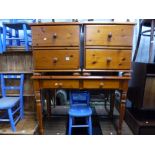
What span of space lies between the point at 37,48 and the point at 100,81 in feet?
2.23

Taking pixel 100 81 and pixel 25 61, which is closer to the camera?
pixel 100 81

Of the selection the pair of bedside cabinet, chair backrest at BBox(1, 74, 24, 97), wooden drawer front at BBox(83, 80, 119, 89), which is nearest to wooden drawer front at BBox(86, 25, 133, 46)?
the pair of bedside cabinet

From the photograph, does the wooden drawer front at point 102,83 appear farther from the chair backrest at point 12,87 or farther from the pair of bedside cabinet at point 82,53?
the chair backrest at point 12,87

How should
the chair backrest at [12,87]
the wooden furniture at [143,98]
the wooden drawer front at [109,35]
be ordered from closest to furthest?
the wooden drawer front at [109,35]
the wooden furniture at [143,98]
the chair backrest at [12,87]

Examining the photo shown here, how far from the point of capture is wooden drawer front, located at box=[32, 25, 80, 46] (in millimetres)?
1368

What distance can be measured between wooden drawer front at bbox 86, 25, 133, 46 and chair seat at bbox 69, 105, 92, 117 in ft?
2.35

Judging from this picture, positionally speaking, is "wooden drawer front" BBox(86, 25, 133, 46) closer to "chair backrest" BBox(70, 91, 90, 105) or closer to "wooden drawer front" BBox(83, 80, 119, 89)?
"wooden drawer front" BBox(83, 80, 119, 89)

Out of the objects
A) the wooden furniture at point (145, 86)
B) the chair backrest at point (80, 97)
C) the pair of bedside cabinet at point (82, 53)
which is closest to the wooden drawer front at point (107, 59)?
the pair of bedside cabinet at point (82, 53)

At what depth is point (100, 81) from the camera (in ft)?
4.76

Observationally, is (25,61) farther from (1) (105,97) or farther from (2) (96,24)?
(1) (105,97)

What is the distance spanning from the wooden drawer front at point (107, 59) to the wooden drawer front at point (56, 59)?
12cm

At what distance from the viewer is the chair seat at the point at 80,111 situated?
5.09 feet

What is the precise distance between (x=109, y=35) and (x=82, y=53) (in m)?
0.30
